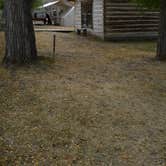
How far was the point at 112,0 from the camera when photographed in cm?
1739

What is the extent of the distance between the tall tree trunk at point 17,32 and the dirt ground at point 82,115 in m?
0.47

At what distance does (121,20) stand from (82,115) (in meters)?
12.7

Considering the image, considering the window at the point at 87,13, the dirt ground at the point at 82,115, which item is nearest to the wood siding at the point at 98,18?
the window at the point at 87,13

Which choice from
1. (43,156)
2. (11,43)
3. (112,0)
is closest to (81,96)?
(43,156)

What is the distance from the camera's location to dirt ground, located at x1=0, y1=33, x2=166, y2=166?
458 cm

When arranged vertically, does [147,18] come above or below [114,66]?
above

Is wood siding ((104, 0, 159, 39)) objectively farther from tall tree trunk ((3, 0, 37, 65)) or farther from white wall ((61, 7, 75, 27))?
white wall ((61, 7, 75, 27))

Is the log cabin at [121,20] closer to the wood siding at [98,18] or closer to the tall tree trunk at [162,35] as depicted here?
the wood siding at [98,18]

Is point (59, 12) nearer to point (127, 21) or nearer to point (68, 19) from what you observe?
point (68, 19)

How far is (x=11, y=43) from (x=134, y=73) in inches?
134

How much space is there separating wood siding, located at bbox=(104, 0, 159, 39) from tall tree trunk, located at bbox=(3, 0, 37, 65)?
8.52m

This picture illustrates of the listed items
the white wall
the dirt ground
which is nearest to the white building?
the white wall

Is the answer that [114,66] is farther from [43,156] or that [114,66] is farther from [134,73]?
[43,156]

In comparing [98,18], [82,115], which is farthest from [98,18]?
[82,115]
